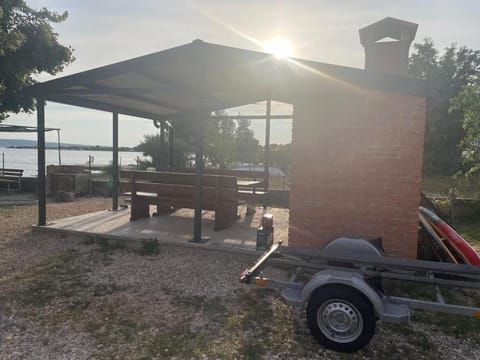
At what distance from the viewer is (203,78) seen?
16.8ft

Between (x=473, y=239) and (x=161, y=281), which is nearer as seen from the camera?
(x=161, y=281)

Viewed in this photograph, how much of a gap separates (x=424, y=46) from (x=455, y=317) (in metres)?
26.3

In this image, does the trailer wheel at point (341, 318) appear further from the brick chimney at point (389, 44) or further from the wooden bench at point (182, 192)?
the brick chimney at point (389, 44)

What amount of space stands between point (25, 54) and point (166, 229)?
30.5 feet

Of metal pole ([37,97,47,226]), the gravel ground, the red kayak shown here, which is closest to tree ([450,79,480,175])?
the red kayak

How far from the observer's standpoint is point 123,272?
14.9ft

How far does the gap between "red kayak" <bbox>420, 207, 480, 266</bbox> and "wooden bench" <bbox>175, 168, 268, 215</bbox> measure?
9.89 ft

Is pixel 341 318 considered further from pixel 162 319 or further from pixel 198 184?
pixel 198 184

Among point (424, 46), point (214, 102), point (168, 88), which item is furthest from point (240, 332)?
point (424, 46)

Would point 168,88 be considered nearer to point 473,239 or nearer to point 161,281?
point 161,281

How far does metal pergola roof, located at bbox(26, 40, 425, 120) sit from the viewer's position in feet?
13.7

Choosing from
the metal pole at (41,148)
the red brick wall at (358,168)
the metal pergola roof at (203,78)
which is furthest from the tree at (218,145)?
the red brick wall at (358,168)

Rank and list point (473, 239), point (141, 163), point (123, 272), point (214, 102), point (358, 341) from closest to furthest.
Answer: point (358, 341) < point (123, 272) < point (473, 239) < point (214, 102) < point (141, 163)

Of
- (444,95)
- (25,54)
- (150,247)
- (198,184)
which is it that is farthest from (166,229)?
(444,95)
